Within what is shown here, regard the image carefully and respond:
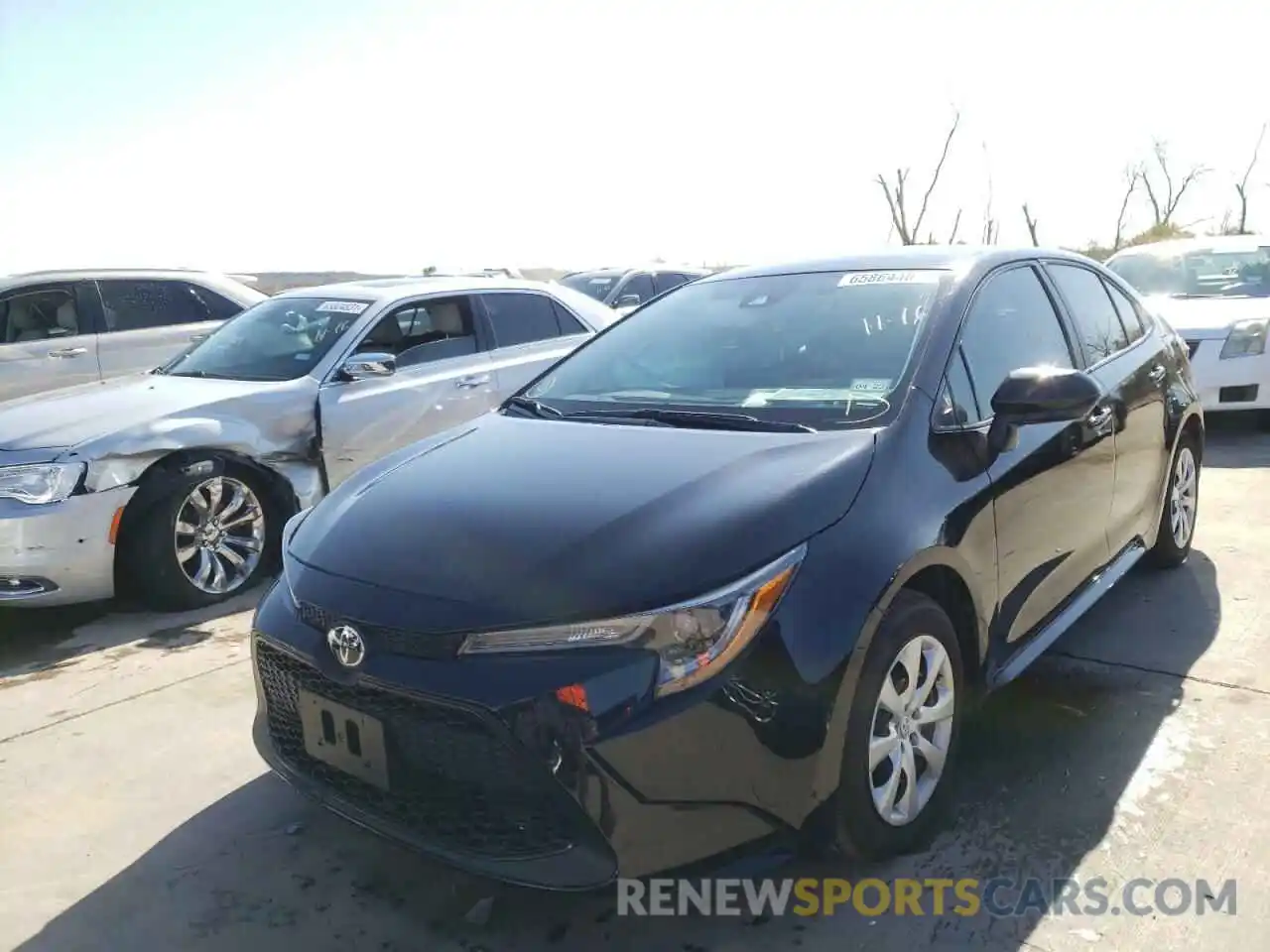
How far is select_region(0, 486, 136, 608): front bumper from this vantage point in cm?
432

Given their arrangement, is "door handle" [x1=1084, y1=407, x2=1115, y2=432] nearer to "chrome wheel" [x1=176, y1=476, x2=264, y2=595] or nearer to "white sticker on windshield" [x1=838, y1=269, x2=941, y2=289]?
"white sticker on windshield" [x1=838, y1=269, x2=941, y2=289]

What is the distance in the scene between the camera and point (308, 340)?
5668 millimetres

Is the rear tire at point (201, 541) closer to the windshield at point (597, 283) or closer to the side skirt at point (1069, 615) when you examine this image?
the side skirt at point (1069, 615)

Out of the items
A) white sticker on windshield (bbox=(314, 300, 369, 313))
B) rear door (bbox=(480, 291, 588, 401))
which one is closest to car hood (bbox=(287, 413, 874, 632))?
white sticker on windshield (bbox=(314, 300, 369, 313))

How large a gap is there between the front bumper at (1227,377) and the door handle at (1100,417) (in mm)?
4571

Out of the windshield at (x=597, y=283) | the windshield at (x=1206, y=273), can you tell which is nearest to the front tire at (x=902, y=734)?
the windshield at (x=1206, y=273)

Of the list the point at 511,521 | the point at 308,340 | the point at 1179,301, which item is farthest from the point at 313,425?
the point at 1179,301

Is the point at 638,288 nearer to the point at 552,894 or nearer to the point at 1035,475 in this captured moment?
the point at 1035,475

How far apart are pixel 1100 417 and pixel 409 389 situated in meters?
3.60

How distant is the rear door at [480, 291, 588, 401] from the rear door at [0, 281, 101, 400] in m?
3.29

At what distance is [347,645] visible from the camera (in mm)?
2260

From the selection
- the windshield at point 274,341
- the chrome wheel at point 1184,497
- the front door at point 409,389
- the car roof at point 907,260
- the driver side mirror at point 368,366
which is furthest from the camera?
the windshield at point 274,341

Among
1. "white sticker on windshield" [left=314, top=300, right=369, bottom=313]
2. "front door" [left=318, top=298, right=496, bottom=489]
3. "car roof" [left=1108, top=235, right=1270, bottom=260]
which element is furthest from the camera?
"car roof" [left=1108, top=235, right=1270, bottom=260]

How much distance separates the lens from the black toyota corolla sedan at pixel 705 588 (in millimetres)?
2055
